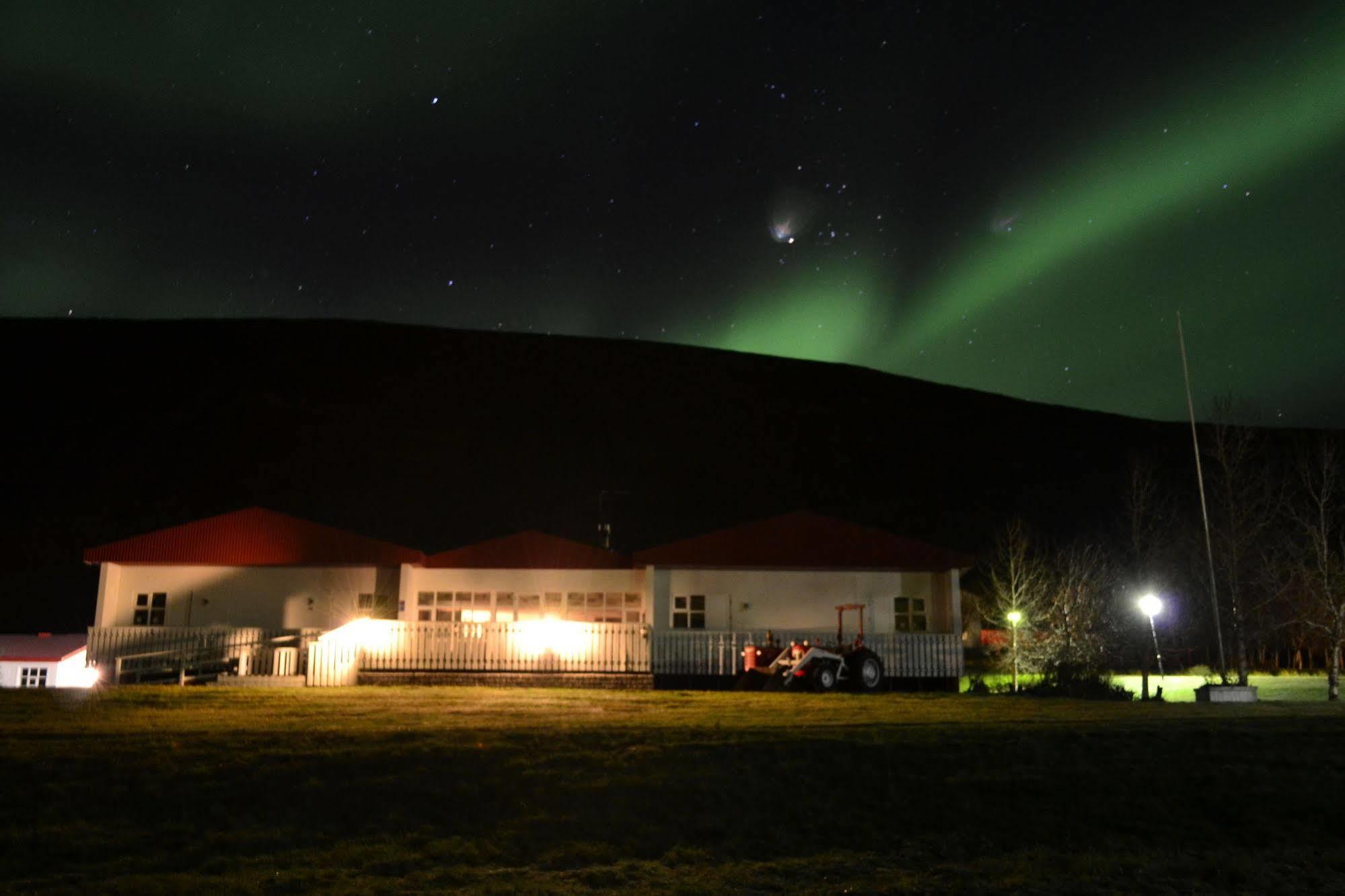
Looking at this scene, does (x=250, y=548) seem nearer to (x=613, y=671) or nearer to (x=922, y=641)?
(x=613, y=671)

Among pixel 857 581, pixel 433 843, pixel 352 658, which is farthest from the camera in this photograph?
pixel 857 581

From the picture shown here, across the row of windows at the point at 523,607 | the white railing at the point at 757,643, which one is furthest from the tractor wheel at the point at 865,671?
the row of windows at the point at 523,607

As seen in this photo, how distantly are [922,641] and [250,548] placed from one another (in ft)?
54.4

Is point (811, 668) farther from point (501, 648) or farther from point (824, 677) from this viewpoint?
point (501, 648)

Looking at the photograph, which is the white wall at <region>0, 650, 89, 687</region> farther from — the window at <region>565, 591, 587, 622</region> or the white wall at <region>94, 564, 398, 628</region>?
the window at <region>565, 591, 587, 622</region>

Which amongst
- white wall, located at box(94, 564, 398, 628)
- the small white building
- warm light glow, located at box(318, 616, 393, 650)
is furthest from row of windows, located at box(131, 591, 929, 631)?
the small white building

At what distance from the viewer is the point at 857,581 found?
30062mm

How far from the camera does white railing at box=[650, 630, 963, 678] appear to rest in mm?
26234

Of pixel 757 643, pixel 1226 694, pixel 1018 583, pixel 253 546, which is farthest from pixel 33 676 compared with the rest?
pixel 1226 694

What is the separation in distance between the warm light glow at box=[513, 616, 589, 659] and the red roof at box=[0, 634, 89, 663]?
45.5ft

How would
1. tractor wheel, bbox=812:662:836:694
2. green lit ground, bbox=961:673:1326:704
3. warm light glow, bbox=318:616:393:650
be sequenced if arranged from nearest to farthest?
1. warm light glow, bbox=318:616:393:650
2. tractor wheel, bbox=812:662:836:694
3. green lit ground, bbox=961:673:1326:704

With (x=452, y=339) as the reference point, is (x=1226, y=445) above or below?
below

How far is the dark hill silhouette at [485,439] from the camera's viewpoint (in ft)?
273

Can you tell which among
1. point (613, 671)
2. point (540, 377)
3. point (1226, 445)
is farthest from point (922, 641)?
point (540, 377)
